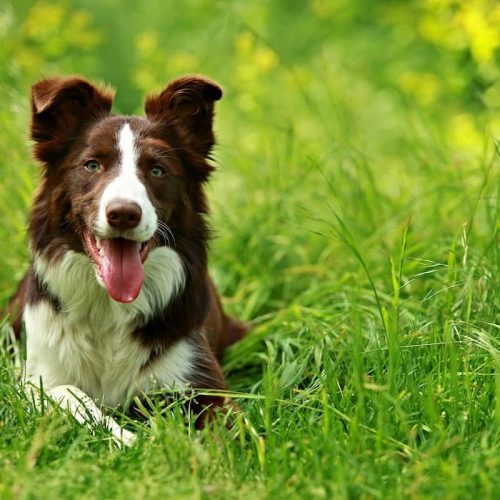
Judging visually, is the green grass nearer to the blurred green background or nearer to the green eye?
the blurred green background

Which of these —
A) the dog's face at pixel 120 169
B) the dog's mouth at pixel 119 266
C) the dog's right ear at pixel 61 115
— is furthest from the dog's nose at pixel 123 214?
the dog's right ear at pixel 61 115

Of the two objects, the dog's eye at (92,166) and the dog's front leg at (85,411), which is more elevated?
the dog's eye at (92,166)

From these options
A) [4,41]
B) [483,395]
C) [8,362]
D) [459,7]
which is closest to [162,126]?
[8,362]

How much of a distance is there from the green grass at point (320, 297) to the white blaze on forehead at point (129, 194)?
0.75 meters

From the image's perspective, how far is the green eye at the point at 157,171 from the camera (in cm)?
410

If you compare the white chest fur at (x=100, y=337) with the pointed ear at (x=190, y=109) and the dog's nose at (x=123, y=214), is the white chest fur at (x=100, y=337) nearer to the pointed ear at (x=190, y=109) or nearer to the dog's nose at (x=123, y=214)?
the dog's nose at (x=123, y=214)

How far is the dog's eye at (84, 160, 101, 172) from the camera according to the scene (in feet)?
13.3

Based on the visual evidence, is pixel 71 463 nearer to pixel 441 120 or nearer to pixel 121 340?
pixel 121 340

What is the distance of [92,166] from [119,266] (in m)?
0.47

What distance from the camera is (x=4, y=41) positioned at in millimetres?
6641

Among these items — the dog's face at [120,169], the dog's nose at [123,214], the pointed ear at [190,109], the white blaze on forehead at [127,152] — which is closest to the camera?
the dog's nose at [123,214]

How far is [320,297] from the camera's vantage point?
5223mm

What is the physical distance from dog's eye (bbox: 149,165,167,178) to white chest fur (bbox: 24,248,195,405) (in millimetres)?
352

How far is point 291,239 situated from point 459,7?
234 cm
